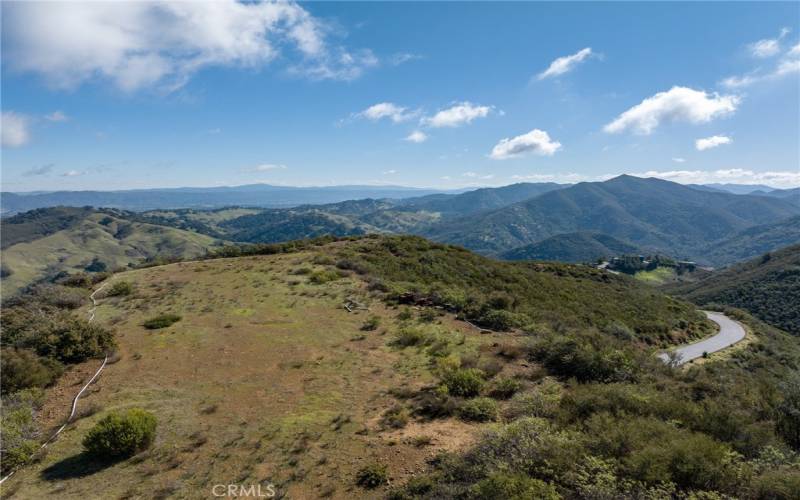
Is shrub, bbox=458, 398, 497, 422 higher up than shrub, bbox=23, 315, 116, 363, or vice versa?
shrub, bbox=23, 315, 116, 363

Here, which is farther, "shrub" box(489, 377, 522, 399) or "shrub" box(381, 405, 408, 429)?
"shrub" box(489, 377, 522, 399)

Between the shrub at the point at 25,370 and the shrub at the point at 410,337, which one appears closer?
the shrub at the point at 25,370

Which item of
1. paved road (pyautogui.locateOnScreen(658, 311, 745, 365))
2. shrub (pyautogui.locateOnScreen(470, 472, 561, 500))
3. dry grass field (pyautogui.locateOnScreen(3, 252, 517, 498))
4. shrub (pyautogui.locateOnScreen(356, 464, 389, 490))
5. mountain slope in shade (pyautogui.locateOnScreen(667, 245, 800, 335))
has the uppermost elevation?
shrub (pyautogui.locateOnScreen(470, 472, 561, 500))

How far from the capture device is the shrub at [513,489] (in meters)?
6.17

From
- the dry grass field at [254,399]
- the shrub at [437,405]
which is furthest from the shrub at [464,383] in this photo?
the dry grass field at [254,399]

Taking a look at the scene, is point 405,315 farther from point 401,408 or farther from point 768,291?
point 768,291

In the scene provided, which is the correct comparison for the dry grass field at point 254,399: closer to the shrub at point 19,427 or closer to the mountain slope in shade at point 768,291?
the shrub at point 19,427

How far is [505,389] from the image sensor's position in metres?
12.1

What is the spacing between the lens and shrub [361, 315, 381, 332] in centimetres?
1870

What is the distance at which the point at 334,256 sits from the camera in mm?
36438

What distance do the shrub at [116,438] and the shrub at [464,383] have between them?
8.62 meters

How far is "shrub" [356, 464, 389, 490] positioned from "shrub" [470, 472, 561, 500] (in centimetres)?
233

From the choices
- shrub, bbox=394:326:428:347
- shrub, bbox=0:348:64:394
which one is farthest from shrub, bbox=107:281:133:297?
shrub, bbox=394:326:428:347

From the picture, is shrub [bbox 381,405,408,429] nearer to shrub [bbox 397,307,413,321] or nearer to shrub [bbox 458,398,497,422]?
shrub [bbox 458,398,497,422]
